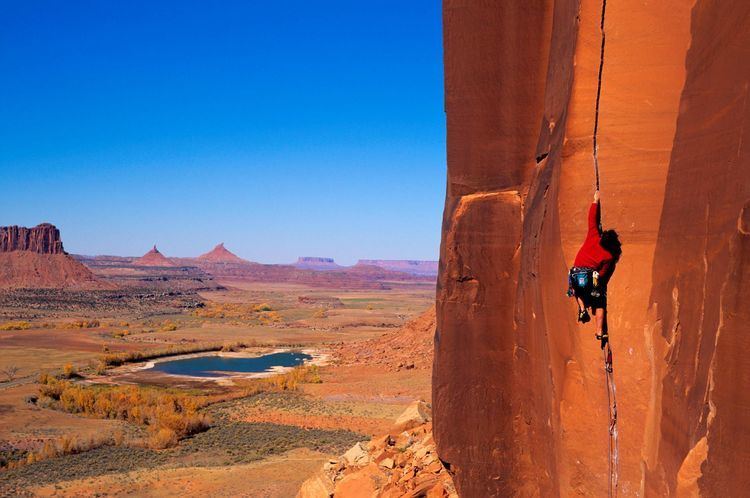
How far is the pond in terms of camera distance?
47.2 m

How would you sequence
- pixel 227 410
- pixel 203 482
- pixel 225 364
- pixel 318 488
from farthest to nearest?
pixel 225 364 < pixel 227 410 < pixel 203 482 < pixel 318 488

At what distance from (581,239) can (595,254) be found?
1.02 ft

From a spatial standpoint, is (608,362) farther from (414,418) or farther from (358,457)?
(414,418)

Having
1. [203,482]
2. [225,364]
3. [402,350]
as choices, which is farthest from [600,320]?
[225,364]

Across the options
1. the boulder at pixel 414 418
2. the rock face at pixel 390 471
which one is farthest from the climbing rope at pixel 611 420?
the boulder at pixel 414 418

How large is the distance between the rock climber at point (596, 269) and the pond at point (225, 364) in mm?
42564

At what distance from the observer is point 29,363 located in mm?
48094

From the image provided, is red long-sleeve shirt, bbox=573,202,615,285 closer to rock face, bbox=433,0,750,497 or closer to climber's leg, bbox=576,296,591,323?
rock face, bbox=433,0,750,497

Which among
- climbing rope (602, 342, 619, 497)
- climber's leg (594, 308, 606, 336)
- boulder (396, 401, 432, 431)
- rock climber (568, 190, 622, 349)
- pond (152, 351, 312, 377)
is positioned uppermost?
rock climber (568, 190, 622, 349)

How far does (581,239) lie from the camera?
5977mm

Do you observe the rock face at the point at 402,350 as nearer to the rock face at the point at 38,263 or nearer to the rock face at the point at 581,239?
the rock face at the point at 581,239

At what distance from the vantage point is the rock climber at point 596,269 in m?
5.65

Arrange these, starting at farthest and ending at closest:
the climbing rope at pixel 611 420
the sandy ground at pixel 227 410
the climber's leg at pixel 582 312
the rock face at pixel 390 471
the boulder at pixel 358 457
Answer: the sandy ground at pixel 227 410
the boulder at pixel 358 457
the rock face at pixel 390 471
the climber's leg at pixel 582 312
the climbing rope at pixel 611 420

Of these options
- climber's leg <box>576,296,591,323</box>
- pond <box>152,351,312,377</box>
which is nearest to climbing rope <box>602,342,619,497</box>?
climber's leg <box>576,296,591,323</box>
